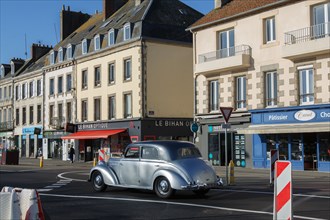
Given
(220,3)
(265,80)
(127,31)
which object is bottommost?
(265,80)

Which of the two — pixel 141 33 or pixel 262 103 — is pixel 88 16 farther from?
pixel 262 103

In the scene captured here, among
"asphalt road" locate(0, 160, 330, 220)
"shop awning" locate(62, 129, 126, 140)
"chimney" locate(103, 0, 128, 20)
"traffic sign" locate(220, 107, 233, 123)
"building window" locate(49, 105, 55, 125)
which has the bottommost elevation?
"asphalt road" locate(0, 160, 330, 220)

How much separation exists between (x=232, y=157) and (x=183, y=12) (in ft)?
55.3

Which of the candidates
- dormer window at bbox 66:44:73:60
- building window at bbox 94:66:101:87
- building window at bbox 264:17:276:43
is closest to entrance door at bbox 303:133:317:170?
building window at bbox 264:17:276:43

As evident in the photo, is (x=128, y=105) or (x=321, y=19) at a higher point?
(x=321, y=19)

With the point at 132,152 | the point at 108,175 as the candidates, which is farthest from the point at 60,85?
the point at 132,152

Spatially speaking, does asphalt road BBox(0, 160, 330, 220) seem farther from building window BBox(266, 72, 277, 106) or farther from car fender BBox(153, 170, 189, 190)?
building window BBox(266, 72, 277, 106)

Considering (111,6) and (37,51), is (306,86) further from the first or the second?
(37,51)

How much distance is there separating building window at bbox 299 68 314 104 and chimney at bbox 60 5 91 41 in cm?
3295

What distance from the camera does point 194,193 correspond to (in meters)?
14.8

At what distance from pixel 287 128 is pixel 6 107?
Result: 4186cm

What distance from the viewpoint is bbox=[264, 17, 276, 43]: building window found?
28.3 metres

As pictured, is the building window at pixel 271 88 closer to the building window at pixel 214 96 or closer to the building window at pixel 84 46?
the building window at pixel 214 96

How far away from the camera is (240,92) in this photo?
2998 centimetres
